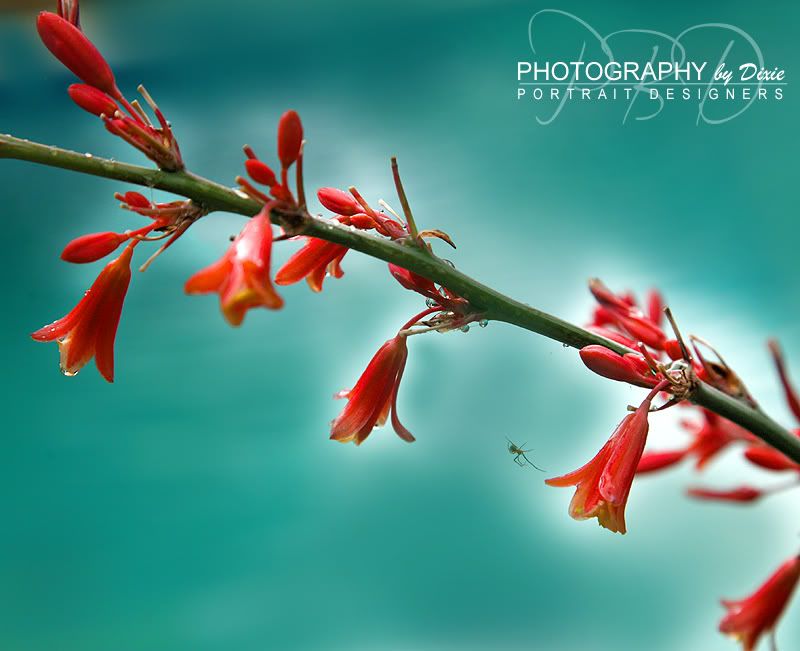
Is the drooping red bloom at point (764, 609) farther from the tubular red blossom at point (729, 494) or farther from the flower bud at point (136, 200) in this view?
the flower bud at point (136, 200)

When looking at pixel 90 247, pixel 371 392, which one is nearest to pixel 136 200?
pixel 90 247

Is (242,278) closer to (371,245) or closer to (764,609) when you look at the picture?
(371,245)

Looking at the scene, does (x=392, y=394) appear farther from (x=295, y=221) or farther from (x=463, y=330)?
(x=295, y=221)

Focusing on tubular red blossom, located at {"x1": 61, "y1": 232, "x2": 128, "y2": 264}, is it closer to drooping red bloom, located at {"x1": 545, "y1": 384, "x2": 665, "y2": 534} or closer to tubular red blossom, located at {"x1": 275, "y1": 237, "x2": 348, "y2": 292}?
tubular red blossom, located at {"x1": 275, "y1": 237, "x2": 348, "y2": 292}

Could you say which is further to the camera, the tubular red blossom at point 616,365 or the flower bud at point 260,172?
the tubular red blossom at point 616,365

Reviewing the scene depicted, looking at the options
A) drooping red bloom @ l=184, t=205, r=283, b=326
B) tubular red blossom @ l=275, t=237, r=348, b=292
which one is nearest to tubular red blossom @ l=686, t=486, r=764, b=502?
tubular red blossom @ l=275, t=237, r=348, b=292

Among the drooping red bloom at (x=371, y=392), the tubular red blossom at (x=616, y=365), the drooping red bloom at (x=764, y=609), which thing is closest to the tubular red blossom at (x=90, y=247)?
the drooping red bloom at (x=371, y=392)
